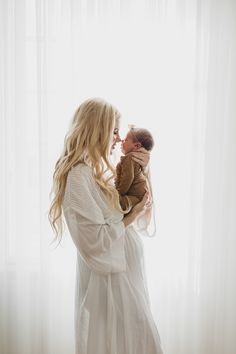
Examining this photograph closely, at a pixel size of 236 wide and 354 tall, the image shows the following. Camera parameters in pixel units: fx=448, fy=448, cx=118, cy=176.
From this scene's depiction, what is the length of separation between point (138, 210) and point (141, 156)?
0.23 metres

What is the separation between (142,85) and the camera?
239 cm

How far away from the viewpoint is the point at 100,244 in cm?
175

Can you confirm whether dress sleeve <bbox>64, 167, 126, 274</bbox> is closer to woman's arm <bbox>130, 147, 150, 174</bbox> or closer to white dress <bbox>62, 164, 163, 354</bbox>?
white dress <bbox>62, 164, 163, 354</bbox>

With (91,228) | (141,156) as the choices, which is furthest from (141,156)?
(91,228)

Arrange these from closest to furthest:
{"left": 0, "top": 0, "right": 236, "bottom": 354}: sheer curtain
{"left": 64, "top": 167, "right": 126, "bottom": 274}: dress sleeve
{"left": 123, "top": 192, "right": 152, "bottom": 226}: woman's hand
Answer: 1. {"left": 64, "top": 167, "right": 126, "bottom": 274}: dress sleeve
2. {"left": 123, "top": 192, "right": 152, "bottom": 226}: woman's hand
3. {"left": 0, "top": 0, "right": 236, "bottom": 354}: sheer curtain

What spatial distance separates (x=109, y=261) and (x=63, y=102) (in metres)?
0.97

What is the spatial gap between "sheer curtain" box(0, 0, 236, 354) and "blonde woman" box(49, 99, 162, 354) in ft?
1.87

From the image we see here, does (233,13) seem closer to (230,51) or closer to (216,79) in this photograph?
(230,51)

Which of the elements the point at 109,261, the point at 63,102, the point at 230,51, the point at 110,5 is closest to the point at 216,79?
the point at 230,51

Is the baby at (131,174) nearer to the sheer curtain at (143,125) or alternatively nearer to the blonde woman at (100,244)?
the blonde woman at (100,244)

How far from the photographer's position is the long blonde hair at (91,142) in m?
1.79

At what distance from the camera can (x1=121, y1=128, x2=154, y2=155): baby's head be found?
6.52 ft

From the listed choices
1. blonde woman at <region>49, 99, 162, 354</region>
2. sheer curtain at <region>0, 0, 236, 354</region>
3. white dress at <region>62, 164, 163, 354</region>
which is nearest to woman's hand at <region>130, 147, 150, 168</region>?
blonde woman at <region>49, 99, 162, 354</region>

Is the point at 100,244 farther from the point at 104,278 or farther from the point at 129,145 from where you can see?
the point at 129,145
